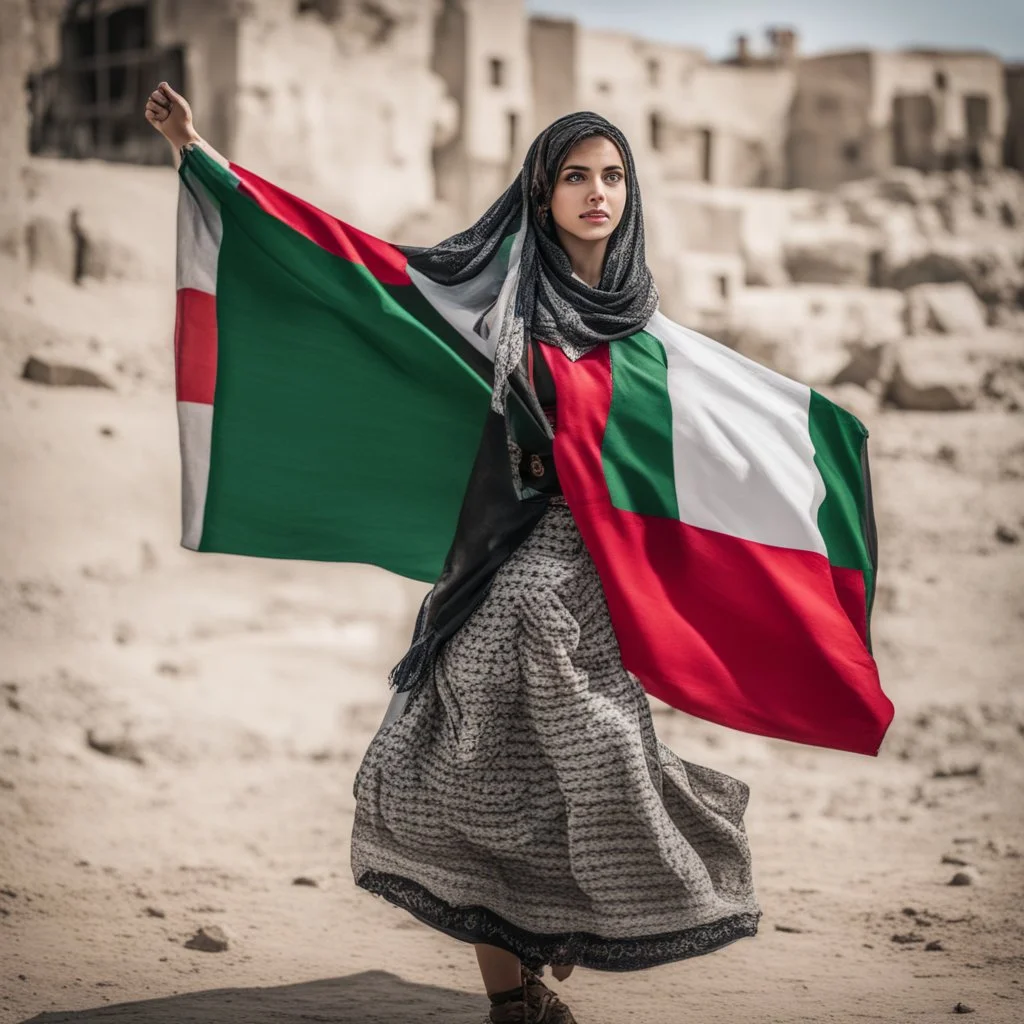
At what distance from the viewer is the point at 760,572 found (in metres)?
3.59

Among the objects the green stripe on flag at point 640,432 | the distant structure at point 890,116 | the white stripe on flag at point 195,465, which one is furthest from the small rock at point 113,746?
the distant structure at point 890,116

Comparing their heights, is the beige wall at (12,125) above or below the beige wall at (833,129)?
below

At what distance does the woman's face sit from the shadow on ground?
76.9 inches

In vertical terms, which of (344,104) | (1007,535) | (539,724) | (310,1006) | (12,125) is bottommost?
(310,1006)

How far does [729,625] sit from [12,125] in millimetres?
9700

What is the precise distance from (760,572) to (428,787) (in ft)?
3.05

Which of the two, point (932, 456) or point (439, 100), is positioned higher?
point (439, 100)

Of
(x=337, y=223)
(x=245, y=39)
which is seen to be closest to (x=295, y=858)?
(x=337, y=223)

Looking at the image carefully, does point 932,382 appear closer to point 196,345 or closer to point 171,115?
point 196,345

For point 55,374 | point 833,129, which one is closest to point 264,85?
point 55,374

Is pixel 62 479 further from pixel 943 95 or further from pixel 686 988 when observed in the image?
pixel 943 95

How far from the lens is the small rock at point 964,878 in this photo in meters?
A: 5.16

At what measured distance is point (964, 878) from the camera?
5176 millimetres

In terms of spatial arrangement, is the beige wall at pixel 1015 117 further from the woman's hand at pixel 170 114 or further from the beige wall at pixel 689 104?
the woman's hand at pixel 170 114
